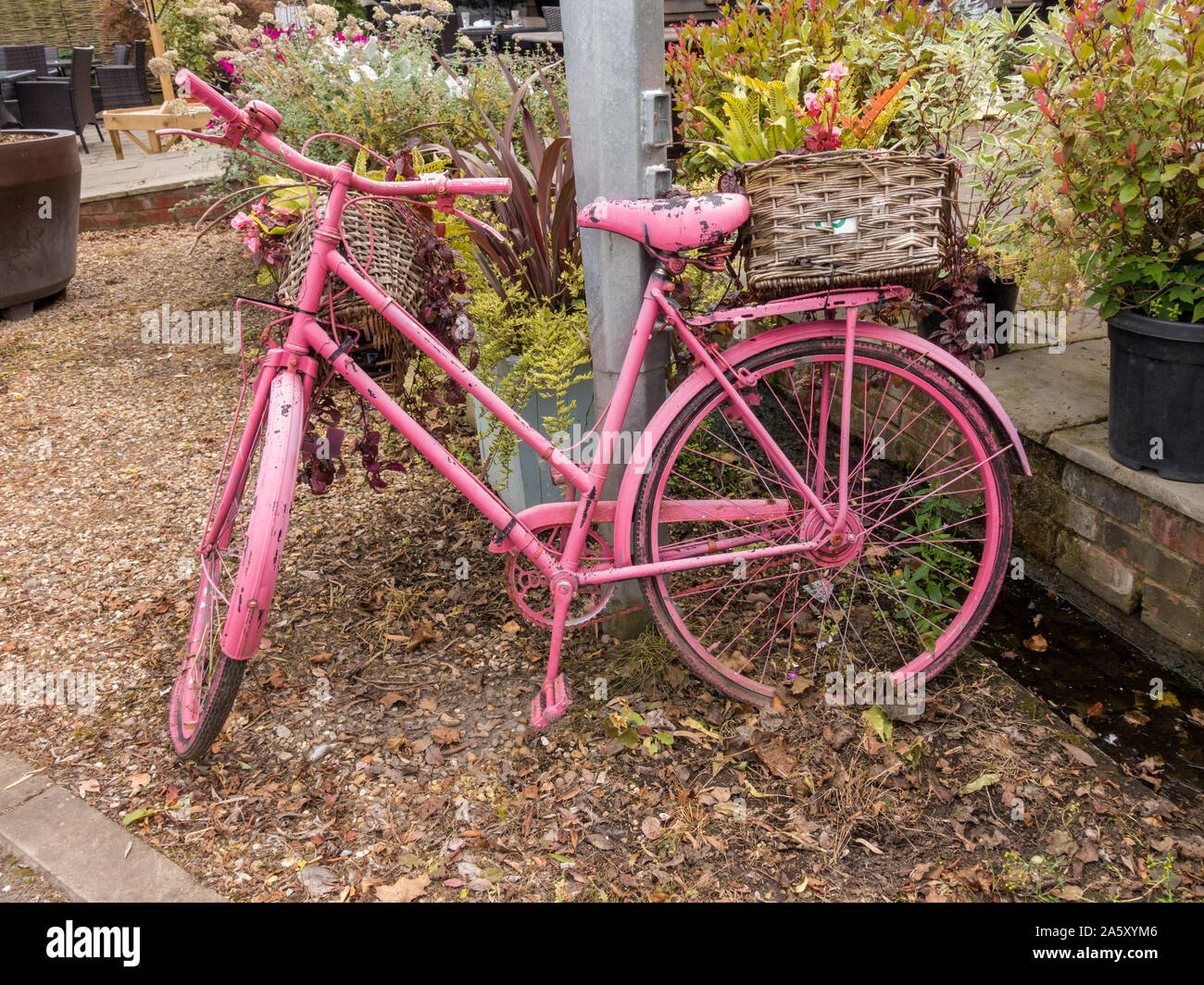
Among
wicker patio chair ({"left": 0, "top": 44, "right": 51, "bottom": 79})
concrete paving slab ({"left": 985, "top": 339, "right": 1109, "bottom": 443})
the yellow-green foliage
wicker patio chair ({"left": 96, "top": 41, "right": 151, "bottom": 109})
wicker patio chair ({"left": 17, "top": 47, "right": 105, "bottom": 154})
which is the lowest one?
concrete paving slab ({"left": 985, "top": 339, "right": 1109, "bottom": 443})

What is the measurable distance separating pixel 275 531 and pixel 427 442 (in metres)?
0.42

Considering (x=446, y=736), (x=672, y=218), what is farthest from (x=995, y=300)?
(x=446, y=736)

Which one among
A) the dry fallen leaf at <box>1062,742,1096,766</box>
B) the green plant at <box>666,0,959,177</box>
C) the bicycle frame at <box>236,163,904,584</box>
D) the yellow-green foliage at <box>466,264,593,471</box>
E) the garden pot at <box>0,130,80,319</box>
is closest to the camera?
the bicycle frame at <box>236,163,904,584</box>

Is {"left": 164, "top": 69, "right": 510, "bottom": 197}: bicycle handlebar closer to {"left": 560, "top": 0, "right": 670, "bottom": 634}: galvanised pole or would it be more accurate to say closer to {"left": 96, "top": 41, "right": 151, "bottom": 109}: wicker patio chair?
{"left": 560, "top": 0, "right": 670, "bottom": 634}: galvanised pole

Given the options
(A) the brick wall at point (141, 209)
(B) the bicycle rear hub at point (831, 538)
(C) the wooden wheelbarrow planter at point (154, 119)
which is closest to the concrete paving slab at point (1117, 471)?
(B) the bicycle rear hub at point (831, 538)

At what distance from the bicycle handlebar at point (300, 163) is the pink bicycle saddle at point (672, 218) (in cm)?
24

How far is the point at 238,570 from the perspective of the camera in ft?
7.08

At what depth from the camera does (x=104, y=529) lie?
3578 mm

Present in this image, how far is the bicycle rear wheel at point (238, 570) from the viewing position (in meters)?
2.12

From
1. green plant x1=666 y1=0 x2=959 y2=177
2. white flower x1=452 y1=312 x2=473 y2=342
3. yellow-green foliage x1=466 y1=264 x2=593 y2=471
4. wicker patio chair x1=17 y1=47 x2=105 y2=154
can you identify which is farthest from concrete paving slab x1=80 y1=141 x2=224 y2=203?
white flower x1=452 y1=312 x2=473 y2=342

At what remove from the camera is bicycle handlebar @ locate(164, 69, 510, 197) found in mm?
1950

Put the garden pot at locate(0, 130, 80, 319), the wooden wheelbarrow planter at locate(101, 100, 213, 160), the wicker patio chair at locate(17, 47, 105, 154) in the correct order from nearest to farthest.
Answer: the garden pot at locate(0, 130, 80, 319), the wooden wheelbarrow planter at locate(101, 100, 213, 160), the wicker patio chair at locate(17, 47, 105, 154)

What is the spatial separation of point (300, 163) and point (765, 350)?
1145mm

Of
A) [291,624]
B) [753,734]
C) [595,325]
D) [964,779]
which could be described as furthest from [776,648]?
[291,624]
